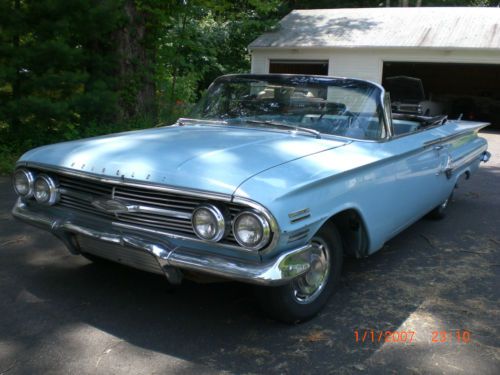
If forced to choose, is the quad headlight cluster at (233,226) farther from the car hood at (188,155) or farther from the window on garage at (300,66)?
the window on garage at (300,66)

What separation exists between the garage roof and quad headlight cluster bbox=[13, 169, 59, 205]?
48.9ft

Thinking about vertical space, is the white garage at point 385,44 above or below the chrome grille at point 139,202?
above

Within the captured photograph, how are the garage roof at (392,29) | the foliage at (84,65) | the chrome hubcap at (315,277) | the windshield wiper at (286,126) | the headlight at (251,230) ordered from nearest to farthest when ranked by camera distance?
1. the headlight at (251,230)
2. the chrome hubcap at (315,277)
3. the windshield wiper at (286,126)
4. the foliage at (84,65)
5. the garage roof at (392,29)

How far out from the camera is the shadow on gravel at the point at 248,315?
9.04 ft

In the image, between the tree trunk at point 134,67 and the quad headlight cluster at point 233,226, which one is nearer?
the quad headlight cluster at point 233,226

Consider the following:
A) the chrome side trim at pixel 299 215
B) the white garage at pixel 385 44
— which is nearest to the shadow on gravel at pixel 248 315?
the chrome side trim at pixel 299 215

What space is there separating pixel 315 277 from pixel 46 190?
1787 mm

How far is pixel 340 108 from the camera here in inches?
155

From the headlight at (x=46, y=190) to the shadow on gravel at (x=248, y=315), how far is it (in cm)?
66

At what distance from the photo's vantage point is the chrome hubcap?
3078mm

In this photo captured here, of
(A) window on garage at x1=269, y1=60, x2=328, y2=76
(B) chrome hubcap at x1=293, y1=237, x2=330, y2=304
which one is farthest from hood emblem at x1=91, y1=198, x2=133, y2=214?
(A) window on garage at x1=269, y1=60, x2=328, y2=76

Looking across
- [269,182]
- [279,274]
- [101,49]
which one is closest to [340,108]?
[269,182]

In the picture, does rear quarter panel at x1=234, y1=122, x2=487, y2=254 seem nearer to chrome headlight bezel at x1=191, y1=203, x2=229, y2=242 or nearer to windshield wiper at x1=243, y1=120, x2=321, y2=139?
chrome headlight bezel at x1=191, y1=203, x2=229, y2=242

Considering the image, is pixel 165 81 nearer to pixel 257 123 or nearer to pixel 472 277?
pixel 257 123
